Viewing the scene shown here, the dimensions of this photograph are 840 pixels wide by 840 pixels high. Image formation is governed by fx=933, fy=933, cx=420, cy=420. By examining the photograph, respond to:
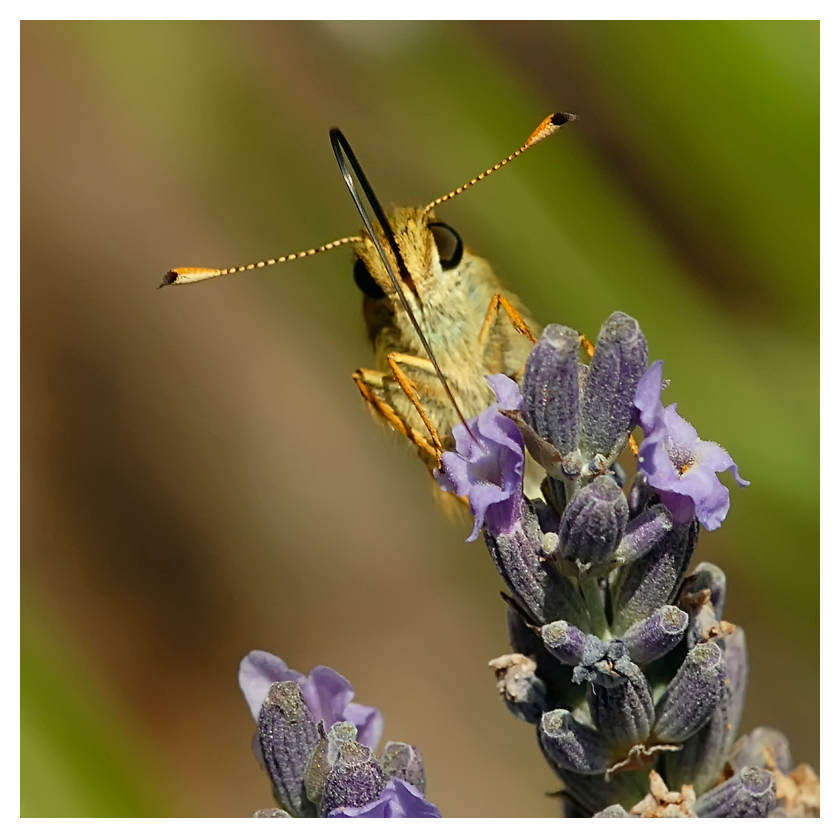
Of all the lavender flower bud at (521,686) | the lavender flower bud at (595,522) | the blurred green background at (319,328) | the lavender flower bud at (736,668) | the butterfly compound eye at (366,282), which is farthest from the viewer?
the blurred green background at (319,328)

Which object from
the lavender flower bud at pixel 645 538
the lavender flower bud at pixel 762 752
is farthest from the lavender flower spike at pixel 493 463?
the lavender flower bud at pixel 762 752

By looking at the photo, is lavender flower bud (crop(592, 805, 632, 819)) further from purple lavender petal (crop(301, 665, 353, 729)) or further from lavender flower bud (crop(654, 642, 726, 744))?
purple lavender petal (crop(301, 665, 353, 729))

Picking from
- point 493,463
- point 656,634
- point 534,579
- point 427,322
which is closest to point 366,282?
point 427,322

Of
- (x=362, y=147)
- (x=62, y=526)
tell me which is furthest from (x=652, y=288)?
(x=62, y=526)

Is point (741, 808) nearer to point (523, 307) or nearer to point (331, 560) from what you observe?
point (523, 307)

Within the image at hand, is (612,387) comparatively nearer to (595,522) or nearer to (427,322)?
(595,522)

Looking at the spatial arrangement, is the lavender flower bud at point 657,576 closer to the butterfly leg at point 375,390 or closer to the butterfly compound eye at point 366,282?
the butterfly leg at point 375,390
